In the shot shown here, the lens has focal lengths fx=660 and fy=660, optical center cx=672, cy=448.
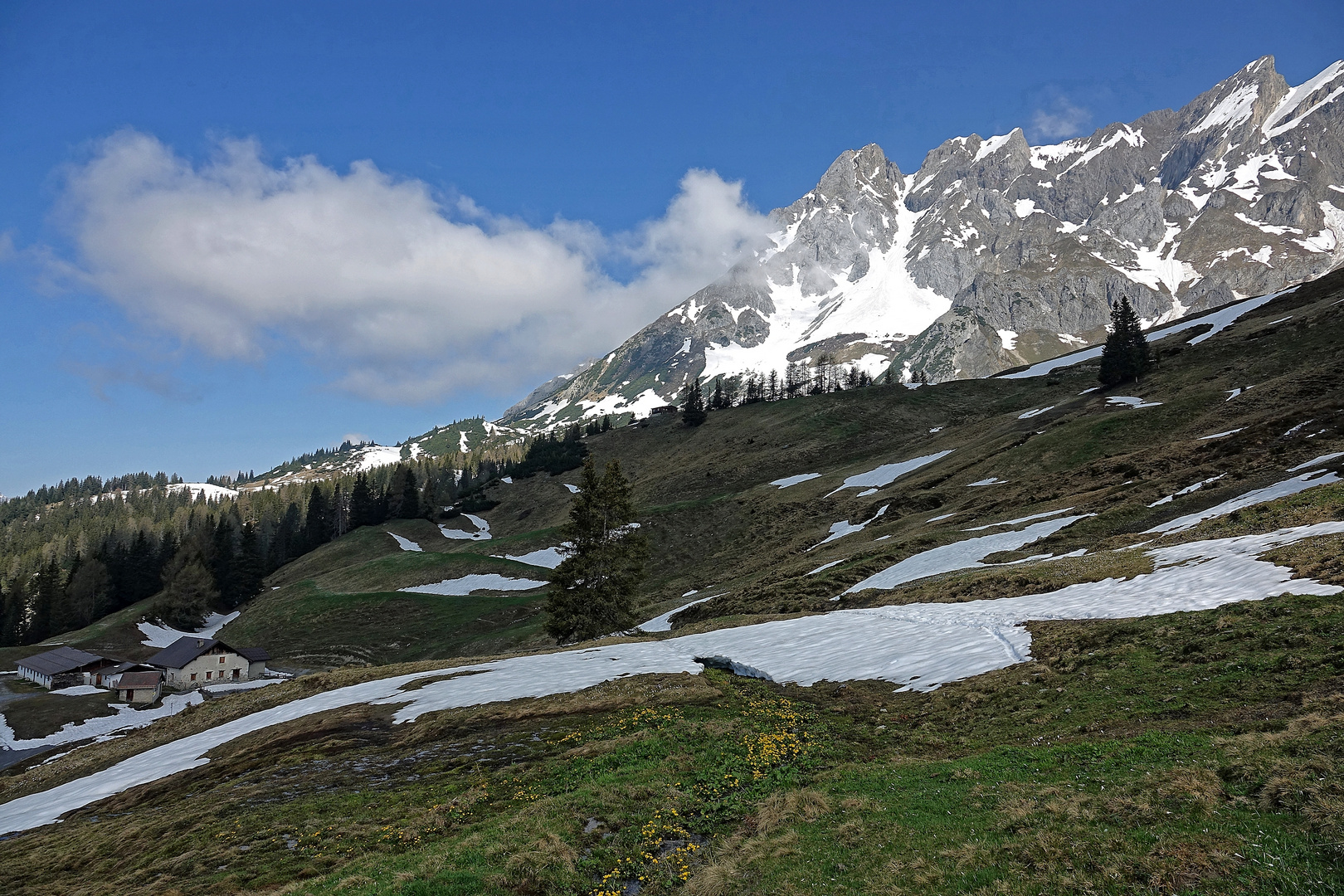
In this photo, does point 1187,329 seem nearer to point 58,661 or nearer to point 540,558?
point 540,558

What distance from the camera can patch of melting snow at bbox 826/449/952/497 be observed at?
289 feet

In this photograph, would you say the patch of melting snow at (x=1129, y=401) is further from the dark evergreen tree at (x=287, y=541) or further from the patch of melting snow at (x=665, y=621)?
the dark evergreen tree at (x=287, y=541)

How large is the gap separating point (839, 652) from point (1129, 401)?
242 feet

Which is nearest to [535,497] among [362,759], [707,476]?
[707,476]

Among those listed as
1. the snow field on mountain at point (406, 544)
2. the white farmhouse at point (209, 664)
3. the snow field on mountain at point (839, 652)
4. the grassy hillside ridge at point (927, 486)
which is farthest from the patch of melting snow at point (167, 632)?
the snow field on mountain at point (839, 652)

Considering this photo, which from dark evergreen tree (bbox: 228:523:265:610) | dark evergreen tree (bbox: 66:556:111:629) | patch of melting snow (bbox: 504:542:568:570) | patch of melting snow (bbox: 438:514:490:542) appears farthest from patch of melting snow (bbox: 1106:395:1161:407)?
dark evergreen tree (bbox: 66:556:111:629)

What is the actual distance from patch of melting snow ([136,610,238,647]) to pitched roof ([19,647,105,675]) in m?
17.4

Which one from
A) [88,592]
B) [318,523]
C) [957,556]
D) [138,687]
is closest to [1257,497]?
[957,556]

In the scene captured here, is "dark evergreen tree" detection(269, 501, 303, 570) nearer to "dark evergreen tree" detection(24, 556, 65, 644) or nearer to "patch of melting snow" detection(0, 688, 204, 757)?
"dark evergreen tree" detection(24, 556, 65, 644)

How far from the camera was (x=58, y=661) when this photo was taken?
85.4 meters

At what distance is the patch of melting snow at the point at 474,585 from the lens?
309ft

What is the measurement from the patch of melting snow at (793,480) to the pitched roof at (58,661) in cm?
9715

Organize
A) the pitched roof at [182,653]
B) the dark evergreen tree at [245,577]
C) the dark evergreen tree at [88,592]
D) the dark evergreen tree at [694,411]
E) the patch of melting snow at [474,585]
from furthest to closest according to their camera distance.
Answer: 1. the dark evergreen tree at [694,411]
2. the dark evergreen tree at [245,577]
3. the dark evergreen tree at [88,592]
4. the patch of melting snow at [474,585]
5. the pitched roof at [182,653]

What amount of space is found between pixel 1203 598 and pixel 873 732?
41.5 feet
